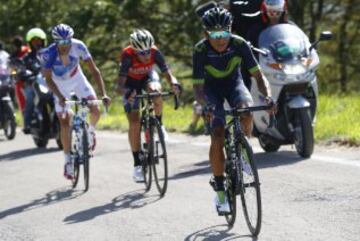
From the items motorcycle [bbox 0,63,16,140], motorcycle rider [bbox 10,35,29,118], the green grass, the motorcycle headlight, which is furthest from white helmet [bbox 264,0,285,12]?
motorcycle [bbox 0,63,16,140]

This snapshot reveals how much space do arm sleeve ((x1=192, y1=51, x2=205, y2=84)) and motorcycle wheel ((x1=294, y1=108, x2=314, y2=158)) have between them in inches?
129

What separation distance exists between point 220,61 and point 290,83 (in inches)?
128

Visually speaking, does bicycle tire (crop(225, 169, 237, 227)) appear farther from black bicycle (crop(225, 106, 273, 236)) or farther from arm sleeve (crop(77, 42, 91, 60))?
arm sleeve (crop(77, 42, 91, 60))

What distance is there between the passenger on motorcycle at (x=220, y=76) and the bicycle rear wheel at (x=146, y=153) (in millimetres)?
2245

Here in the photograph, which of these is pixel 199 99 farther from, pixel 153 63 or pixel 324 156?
pixel 324 156

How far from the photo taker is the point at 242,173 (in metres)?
7.28

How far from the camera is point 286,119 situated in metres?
11.1

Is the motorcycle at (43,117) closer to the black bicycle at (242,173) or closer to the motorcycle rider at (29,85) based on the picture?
the motorcycle rider at (29,85)

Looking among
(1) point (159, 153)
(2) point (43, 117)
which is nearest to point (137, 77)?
(1) point (159, 153)

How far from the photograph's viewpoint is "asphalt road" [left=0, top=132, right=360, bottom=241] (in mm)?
7496

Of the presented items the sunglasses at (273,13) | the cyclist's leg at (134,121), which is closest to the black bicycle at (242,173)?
the cyclist's leg at (134,121)

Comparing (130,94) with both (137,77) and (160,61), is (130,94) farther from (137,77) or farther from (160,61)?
(160,61)

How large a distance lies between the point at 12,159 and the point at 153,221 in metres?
6.41

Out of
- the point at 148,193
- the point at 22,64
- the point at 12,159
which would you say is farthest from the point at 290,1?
the point at 148,193
